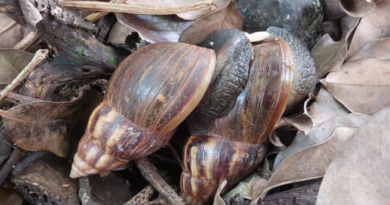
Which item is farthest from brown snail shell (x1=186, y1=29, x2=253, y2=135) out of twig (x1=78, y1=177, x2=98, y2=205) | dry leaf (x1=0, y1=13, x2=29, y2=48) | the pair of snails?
dry leaf (x1=0, y1=13, x2=29, y2=48)

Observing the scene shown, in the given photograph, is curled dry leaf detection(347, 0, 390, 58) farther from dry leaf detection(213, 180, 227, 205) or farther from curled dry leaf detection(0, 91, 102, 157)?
curled dry leaf detection(0, 91, 102, 157)

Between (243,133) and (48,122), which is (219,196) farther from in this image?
(48,122)

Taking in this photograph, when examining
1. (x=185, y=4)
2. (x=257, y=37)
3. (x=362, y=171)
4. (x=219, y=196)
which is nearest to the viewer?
(x=362, y=171)

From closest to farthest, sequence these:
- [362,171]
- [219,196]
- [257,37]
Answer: [362,171] < [219,196] < [257,37]

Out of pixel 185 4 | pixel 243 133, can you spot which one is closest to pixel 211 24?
pixel 185 4

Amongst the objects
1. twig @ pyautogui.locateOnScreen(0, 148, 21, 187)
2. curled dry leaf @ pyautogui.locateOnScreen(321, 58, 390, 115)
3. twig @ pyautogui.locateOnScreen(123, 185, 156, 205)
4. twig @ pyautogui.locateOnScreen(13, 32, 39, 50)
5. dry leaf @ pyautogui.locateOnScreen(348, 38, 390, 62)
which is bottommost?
twig @ pyautogui.locateOnScreen(123, 185, 156, 205)

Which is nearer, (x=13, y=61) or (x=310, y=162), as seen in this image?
(x=310, y=162)

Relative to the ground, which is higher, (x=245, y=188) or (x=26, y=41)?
(x=26, y=41)

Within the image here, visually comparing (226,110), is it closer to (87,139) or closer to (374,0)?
(87,139)
